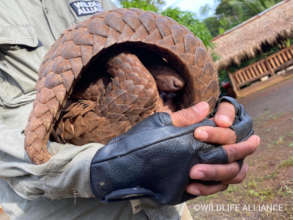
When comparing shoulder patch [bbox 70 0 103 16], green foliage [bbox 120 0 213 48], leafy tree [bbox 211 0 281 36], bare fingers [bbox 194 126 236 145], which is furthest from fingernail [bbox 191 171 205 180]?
leafy tree [bbox 211 0 281 36]

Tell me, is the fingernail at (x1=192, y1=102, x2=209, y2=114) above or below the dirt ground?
above

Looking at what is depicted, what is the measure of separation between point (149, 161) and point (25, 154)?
1.49 feet

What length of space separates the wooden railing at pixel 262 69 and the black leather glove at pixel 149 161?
40.6 feet

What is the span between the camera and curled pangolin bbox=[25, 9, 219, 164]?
0.78m

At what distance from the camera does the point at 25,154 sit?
881 millimetres

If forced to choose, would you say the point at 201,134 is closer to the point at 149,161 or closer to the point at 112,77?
the point at 149,161

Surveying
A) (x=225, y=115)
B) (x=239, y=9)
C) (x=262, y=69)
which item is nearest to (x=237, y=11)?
(x=239, y=9)

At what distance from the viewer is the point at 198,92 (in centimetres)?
94

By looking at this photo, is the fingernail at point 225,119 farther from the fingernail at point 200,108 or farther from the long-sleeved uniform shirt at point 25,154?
the long-sleeved uniform shirt at point 25,154

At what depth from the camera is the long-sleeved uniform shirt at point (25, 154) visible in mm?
851

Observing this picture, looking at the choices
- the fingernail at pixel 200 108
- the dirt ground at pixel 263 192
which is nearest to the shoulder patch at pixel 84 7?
the fingernail at pixel 200 108

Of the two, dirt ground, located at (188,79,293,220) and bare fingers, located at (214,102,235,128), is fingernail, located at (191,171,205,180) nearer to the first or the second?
bare fingers, located at (214,102,235,128)

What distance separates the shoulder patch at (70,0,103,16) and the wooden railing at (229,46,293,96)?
11934 mm

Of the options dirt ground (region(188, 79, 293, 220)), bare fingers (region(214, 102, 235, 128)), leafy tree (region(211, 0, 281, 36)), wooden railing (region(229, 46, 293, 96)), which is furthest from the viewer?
leafy tree (region(211, 0, 281, 36))
